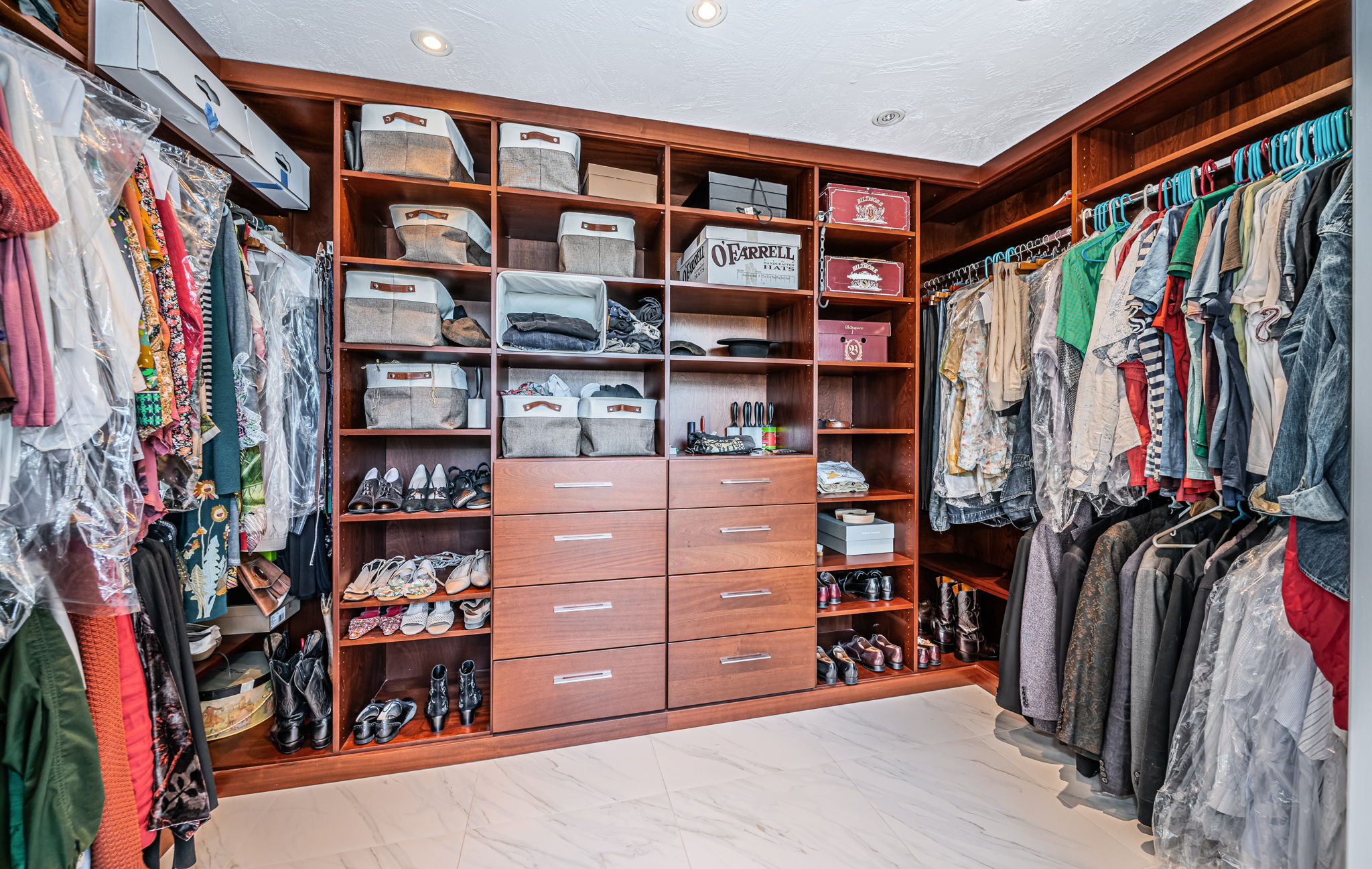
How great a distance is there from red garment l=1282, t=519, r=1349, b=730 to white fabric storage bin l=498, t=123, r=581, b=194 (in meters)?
2.22

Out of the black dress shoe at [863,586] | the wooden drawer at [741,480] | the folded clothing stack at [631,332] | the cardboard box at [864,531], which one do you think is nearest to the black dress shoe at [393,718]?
the wooden drawer at [741,480]

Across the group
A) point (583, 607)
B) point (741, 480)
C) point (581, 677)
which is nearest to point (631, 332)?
→ point (741, 480)

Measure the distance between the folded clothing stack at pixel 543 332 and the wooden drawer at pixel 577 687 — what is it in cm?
113

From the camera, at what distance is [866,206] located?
226 cm

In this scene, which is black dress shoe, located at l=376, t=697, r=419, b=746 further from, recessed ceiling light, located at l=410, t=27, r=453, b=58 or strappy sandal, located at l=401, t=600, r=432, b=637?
recessed ceiling light, located at l=410, t=27, r=453, b=58

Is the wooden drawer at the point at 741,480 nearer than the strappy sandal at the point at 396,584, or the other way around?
the strappy sandal at the point at 396,584

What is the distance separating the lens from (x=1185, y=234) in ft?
4.75

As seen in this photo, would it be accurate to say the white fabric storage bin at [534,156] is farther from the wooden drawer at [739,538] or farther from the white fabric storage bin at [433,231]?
the wooden drawer at [739,538]

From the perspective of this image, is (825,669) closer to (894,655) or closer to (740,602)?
(894,655)

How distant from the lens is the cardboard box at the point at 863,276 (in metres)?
2.26

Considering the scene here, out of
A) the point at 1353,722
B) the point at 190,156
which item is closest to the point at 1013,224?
the point at 1353,722

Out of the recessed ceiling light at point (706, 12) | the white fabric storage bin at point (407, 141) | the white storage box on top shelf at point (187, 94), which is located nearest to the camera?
the white storage box on top shelf at point (187, 94)

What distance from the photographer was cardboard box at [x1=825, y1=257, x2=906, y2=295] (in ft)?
7.41

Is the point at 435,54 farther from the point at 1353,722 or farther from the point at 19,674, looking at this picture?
the point at 1353,722
